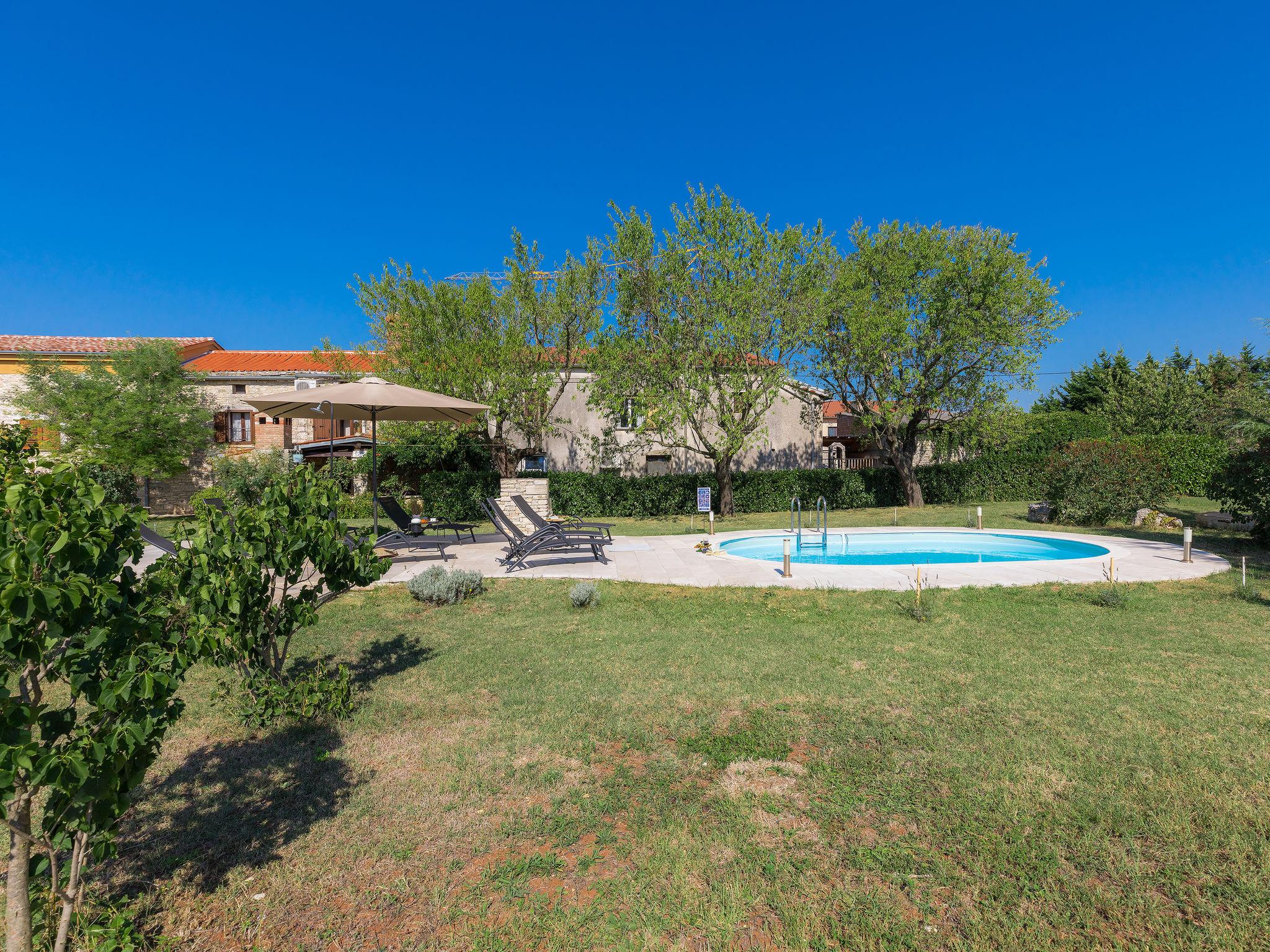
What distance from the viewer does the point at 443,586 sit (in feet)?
25.6

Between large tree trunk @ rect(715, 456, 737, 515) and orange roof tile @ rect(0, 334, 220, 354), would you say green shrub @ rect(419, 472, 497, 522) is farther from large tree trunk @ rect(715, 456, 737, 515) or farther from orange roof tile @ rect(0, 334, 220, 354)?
orange roof tile @ rect(0, 334, 220, 354)

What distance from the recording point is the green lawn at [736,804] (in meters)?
2.53

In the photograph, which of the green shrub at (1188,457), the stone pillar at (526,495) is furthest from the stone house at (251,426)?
the green shrub at (1188,457)

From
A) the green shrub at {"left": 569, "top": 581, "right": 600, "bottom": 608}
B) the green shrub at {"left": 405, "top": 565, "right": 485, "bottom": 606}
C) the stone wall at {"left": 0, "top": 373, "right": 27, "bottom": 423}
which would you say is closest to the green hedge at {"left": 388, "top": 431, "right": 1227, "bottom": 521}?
the green shrub at {"left": 405, "top": 565, "right": 485, "bottom": 606}

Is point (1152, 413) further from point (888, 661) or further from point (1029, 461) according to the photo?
point (888, 661)

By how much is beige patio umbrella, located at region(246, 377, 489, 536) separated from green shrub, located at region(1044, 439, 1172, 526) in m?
14.9

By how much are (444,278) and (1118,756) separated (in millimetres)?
18879

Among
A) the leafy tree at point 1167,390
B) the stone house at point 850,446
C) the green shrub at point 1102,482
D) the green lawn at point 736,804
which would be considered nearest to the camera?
the green lawn at point 736,804

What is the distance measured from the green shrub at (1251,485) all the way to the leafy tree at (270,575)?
15023mm

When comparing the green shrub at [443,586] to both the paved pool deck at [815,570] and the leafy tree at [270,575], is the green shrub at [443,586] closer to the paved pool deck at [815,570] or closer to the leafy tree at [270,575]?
the paved pool deck at [815,570]

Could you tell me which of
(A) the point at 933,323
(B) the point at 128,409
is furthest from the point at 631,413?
(B) the point at 128,409

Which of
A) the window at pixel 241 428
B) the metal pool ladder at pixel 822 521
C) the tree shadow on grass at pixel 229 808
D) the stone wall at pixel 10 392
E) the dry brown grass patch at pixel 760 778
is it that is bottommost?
the tree shadow on grass at pixel 229 808

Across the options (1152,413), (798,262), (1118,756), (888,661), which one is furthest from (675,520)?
(1152,413)

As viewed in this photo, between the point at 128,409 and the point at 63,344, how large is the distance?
418 inches
